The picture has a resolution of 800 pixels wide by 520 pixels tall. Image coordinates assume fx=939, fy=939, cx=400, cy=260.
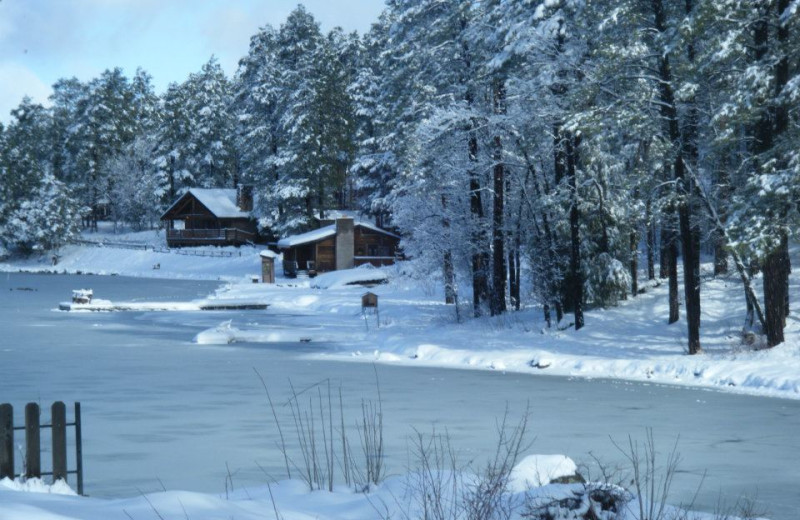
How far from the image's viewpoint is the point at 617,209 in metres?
29.7

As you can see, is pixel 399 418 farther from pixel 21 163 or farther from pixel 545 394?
pixel 21 163

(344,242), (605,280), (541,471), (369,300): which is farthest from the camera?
(344,242)

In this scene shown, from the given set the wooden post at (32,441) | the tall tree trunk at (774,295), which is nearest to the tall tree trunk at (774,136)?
the tall tree trunk at (774,295)

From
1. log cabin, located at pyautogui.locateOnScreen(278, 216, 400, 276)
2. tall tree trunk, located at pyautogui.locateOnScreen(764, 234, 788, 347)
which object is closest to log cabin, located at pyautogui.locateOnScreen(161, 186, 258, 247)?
log cabin, located at pyautogui.locateOnScreen(278, 216, 400, 276)

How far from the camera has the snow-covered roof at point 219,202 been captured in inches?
3209

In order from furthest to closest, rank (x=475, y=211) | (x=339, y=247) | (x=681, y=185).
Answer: (x=339, y=247)
(x=475, y=211)
(x=681, y=185)

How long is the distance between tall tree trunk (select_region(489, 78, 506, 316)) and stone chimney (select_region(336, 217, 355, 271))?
3357 centimetres

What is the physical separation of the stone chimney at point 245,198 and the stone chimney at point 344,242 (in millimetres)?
19351

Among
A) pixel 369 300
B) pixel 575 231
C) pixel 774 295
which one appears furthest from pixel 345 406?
pixel 369 300

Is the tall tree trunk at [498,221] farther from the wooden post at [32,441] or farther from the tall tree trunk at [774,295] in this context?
the wooden post at [32,441]

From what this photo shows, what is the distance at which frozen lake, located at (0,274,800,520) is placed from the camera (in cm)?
1276

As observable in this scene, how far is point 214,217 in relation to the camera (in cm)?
8362

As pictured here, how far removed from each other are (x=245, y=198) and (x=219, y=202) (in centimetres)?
237

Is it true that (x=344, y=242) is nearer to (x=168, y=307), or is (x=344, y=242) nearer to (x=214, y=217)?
(x=168, y=307)
